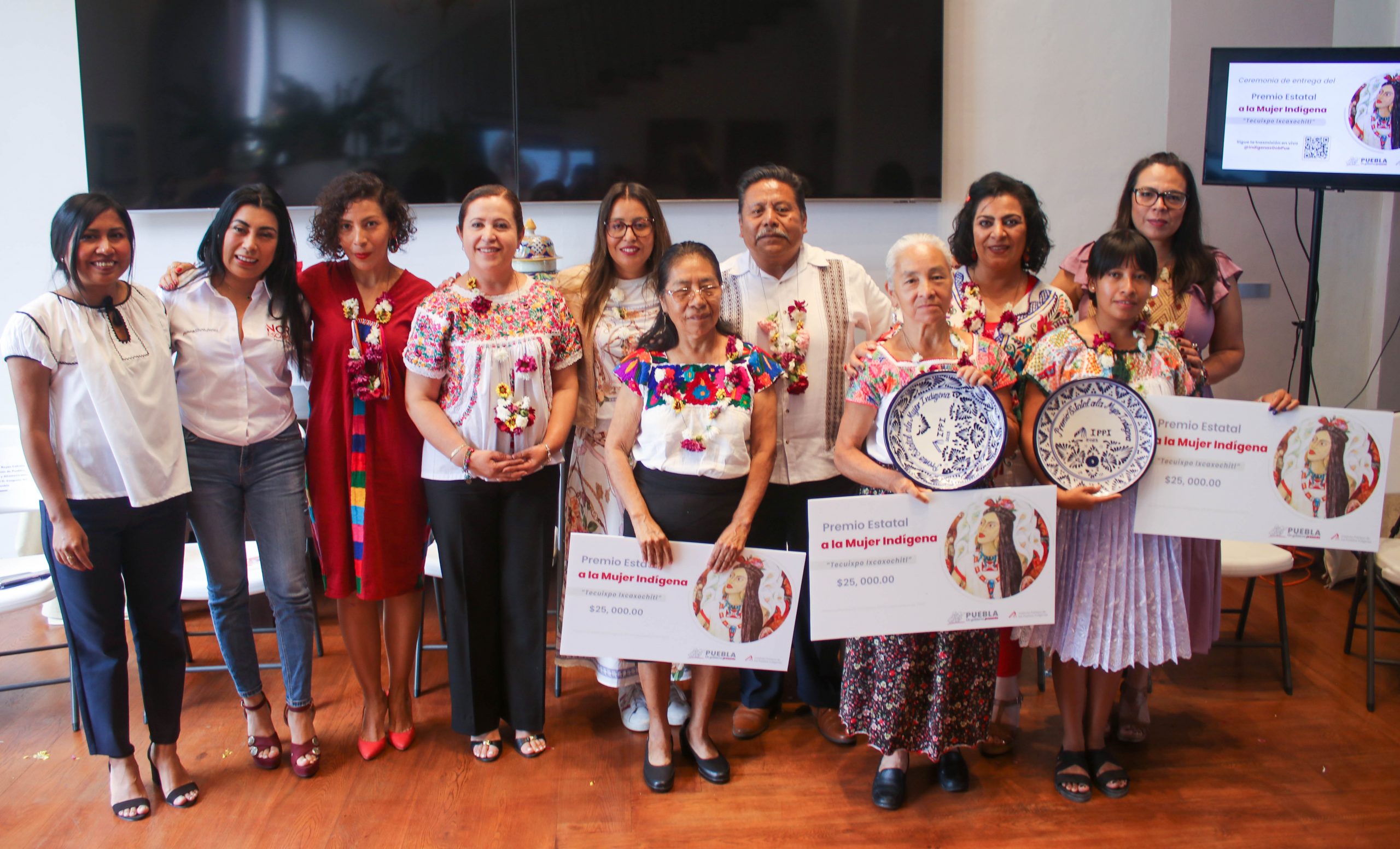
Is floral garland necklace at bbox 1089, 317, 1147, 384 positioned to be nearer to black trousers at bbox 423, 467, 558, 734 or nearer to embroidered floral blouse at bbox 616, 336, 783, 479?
embroidered floral blouse at bbox 616, 336, 783, 479

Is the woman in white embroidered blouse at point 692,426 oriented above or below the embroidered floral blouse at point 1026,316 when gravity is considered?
below

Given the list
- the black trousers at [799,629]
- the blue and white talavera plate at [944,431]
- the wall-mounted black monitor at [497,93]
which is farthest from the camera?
the wall-mounted black monitor at [497,93]

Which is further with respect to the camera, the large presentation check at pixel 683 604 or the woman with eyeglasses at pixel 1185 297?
the woman with eyeglasses at pixel 1185 297

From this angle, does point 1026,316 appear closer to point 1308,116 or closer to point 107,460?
point 1308,116

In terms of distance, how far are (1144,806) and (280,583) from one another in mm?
2371

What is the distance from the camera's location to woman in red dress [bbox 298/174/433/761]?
2.36 m

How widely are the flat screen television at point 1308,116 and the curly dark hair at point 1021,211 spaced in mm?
1408

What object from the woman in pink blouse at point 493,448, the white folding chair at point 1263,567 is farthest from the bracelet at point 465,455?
the white folding chair at point 1263,567

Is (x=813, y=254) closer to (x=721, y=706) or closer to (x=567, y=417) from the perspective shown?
(x=567, y=417)

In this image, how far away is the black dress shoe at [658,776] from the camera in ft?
7.76

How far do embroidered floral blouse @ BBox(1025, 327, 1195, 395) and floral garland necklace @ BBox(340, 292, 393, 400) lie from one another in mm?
1665

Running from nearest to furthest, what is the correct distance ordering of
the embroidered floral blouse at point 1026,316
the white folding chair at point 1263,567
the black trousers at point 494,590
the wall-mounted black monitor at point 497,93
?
the embroidered floral blouse at point 1026,316 < the black trousers at point 494,590 < the white folding chair at point 1263,567 < the wall-mounted black monitor at point 497,93

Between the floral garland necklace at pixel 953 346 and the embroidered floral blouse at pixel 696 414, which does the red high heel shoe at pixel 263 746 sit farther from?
the floral garland necklace at pixel 953 346

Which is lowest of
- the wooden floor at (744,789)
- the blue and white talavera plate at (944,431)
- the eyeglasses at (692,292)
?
the wooden floor at (744,789)
